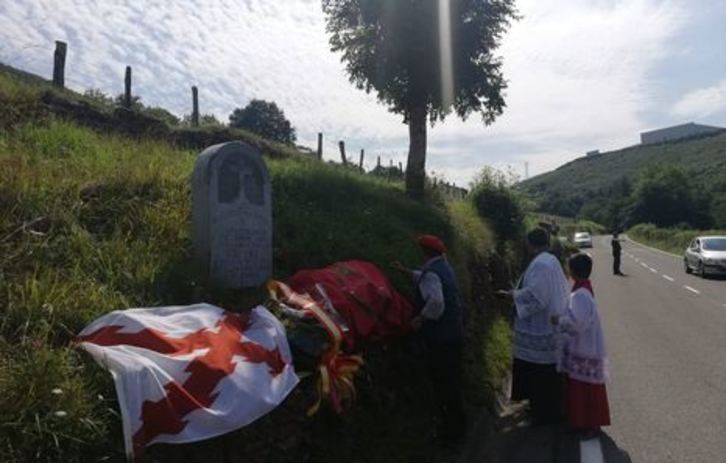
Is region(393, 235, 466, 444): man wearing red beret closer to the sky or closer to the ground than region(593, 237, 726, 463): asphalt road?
closer to the sky

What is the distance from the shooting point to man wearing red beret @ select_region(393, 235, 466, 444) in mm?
5805

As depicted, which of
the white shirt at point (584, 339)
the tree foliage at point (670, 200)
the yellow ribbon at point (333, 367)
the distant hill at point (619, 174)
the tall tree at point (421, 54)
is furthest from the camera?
the distant hill at point (619, 174)

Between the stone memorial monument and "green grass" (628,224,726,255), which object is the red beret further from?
"green grass" (628,224,726,255)

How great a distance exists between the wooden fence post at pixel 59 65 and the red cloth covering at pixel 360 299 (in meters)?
11.8

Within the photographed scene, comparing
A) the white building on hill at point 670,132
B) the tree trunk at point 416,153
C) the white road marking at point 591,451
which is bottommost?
the white road marking at point 591,451

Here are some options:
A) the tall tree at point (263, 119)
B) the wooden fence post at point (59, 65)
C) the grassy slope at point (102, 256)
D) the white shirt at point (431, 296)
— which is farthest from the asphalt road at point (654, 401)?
the tall tree at point (263, 119)

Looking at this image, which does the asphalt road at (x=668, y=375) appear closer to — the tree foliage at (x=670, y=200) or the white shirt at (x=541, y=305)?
the white shirt at (x=541, y=305)

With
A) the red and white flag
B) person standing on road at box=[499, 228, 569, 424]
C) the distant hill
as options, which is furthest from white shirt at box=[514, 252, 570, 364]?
the distant hill

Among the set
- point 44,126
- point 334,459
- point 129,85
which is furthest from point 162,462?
point 129,85

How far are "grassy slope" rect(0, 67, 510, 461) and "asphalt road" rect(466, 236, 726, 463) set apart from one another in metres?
1.06

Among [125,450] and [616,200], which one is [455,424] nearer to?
[125,450]

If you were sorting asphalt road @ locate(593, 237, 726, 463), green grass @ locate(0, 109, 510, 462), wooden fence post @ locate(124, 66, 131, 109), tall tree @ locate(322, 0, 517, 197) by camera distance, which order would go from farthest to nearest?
1. wooden fence post @ locate(124, 66, 131, 109)
2. tall tree @ locate(322, 0, 517, 197)
3. asphalt road @ locate(593, 237, 726, 463)
4. green grass @ locate(0, 109, 510, 462)

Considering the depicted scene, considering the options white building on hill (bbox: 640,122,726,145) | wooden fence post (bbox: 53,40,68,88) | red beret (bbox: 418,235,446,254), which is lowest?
red beret (bbox: 418,235,446,254)

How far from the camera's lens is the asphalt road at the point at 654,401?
226 inches
